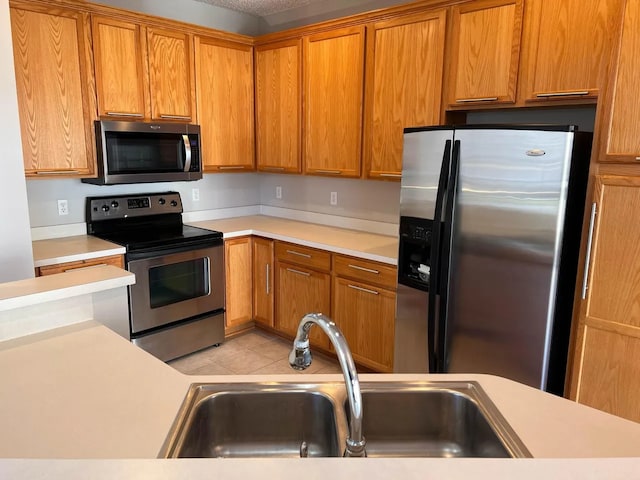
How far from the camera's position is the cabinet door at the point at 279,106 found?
367 cm

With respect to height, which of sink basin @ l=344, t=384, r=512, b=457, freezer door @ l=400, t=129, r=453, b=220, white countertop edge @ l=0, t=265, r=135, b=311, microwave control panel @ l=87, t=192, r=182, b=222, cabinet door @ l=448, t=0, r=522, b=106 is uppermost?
cabinet door @ l=448, t=0, r=522, b=106

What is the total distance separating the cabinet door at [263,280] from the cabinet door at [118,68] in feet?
4.22

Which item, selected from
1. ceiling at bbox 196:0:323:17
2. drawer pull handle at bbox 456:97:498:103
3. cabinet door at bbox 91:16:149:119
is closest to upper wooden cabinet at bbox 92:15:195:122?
cabinet door at bbox 91:16:149:119

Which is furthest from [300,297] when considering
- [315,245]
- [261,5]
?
[261,5]

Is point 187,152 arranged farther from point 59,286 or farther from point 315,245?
point 59,286

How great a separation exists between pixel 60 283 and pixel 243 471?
117cm

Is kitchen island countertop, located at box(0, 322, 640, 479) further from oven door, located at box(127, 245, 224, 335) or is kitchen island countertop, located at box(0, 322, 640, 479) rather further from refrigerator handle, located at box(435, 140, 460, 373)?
oven door, located at box(127, 245, 224, 335)

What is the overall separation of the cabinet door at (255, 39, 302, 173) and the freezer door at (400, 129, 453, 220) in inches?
53.9

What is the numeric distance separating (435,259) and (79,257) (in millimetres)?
2083

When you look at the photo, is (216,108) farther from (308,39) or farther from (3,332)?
(3,332)

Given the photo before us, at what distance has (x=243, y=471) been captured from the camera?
2.64ft

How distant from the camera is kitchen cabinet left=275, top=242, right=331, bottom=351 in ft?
10.8

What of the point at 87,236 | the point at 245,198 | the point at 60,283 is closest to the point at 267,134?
the point at 245,198

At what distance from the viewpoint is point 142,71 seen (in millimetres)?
3277
